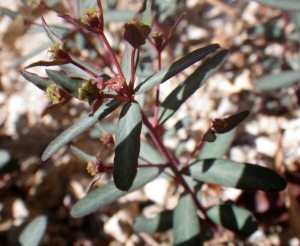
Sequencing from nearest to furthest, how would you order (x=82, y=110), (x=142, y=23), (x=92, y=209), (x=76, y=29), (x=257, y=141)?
1. (x=142, y=23)
2. (x=92, y=209)
3. (x=76, y=29)
4. (x=257, y=141)
5. (x=82, y=110)

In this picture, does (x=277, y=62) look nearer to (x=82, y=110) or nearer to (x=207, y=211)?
(x=207, y=211)

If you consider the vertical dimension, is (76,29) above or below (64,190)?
above

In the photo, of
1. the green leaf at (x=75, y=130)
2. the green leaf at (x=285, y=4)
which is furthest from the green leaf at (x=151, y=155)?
the green leaf at (x=285, y=4)

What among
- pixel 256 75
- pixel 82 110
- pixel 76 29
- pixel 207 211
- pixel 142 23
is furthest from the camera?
pixel 82 110

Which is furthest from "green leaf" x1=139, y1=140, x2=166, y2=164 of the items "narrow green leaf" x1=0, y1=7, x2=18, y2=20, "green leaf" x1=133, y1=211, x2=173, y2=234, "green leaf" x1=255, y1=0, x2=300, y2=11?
"narrow green leaf" x1=0, y1=7, x2=18, y2=20

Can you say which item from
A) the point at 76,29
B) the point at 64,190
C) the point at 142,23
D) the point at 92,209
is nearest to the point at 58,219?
the point at 64,190

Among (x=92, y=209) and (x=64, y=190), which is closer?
(x=92, y=209)

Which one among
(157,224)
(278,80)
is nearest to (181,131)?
(278,80)
